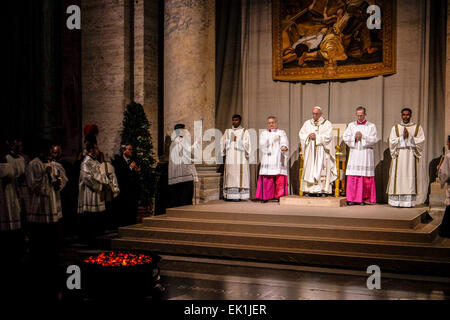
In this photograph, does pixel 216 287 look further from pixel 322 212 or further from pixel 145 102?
pixel 145 102

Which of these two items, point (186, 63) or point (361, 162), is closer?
point (361, 162)

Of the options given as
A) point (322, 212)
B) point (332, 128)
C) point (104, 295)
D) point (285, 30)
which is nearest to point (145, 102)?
A: point (285, 30)

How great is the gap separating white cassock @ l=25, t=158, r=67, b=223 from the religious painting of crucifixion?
558 centimetres

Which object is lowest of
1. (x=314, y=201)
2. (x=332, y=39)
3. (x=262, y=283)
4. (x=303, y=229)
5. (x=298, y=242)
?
(x=262, y=283)

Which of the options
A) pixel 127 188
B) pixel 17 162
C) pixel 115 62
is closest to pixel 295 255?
pixel 127 188

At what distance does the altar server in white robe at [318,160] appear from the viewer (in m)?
8.68

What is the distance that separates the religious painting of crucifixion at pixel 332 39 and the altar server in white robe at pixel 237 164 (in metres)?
1.75

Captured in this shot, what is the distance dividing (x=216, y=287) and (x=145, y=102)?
19.6 feet

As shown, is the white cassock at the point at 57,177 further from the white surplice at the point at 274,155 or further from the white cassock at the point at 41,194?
the white surplice at the point at 274,155

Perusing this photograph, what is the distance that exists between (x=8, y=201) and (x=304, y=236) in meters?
3.97

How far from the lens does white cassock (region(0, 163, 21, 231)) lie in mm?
6027

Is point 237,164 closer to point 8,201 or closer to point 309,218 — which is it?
point 309,218

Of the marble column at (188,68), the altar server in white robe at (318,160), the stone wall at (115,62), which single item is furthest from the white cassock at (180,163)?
the altar server in white robe at (318,160)

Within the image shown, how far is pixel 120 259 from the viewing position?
396 centimetres
